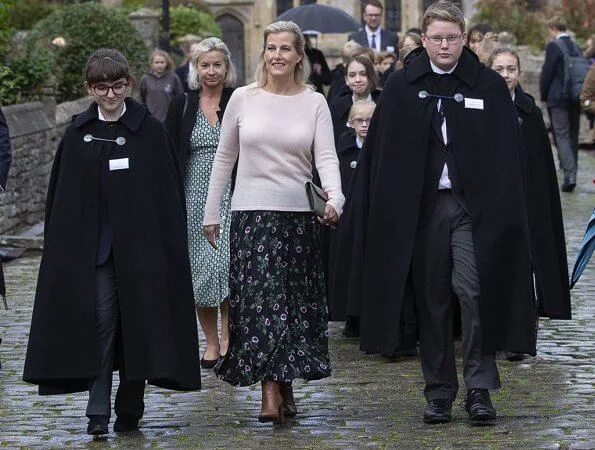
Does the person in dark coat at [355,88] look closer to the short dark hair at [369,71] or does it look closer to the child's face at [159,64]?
the short dark hair at [369,71]

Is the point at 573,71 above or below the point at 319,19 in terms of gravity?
below

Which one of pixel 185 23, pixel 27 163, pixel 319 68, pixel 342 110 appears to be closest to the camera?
pixel 342 110

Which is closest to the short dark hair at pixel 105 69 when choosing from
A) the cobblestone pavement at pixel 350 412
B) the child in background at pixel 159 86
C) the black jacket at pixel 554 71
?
the cobblestone pavement at pixel 350 412

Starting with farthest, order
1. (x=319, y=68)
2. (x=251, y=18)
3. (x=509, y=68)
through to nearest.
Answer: (x=251, y=18)
(x=319, y=68)
(x=509, y=68)

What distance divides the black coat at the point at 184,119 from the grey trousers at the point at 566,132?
12.0 metres

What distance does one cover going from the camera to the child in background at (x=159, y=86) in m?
21.7

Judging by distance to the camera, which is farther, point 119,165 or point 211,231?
point 211,231

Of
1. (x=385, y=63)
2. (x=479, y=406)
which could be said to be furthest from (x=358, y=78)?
(x=385, y=63)

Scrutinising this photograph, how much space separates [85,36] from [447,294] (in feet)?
63.4

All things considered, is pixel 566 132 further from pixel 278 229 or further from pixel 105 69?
pixel 105 69

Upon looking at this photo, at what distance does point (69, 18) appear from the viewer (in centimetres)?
2742

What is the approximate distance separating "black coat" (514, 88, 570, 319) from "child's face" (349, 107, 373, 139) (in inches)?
55.3

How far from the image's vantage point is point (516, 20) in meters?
41.2

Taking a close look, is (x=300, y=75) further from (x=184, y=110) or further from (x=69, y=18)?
(x=69, y=18)
